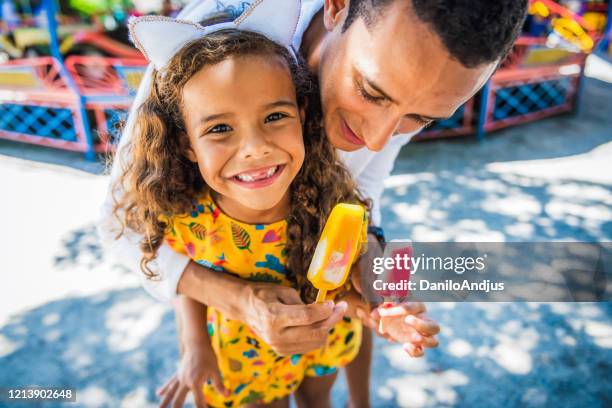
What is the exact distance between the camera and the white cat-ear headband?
131 centimetres

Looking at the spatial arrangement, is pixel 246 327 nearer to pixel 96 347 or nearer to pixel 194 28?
pixel 194 28

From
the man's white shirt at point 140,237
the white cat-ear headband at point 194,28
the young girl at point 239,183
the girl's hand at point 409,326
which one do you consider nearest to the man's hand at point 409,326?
the girl's hand at point 409,326

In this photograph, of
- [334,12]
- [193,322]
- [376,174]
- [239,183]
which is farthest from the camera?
[376,174]

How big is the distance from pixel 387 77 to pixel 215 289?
0.94 meters

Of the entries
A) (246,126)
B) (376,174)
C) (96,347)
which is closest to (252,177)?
(246,126)

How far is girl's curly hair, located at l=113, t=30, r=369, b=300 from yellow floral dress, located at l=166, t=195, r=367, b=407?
0.19 ft

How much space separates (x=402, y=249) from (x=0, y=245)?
396 cm

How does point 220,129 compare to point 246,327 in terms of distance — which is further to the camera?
point 246,327

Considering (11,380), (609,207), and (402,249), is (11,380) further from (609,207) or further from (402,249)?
(609,207)

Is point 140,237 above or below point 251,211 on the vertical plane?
below

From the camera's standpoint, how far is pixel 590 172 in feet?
17.1

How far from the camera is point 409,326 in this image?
1477 mm

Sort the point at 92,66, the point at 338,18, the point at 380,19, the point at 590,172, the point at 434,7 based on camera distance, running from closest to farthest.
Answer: the point at 434,7, the point at 380,19, the point at 338,18, the point at 590,172, the point at 92,66

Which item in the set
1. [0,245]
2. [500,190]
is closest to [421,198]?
[500,190]
